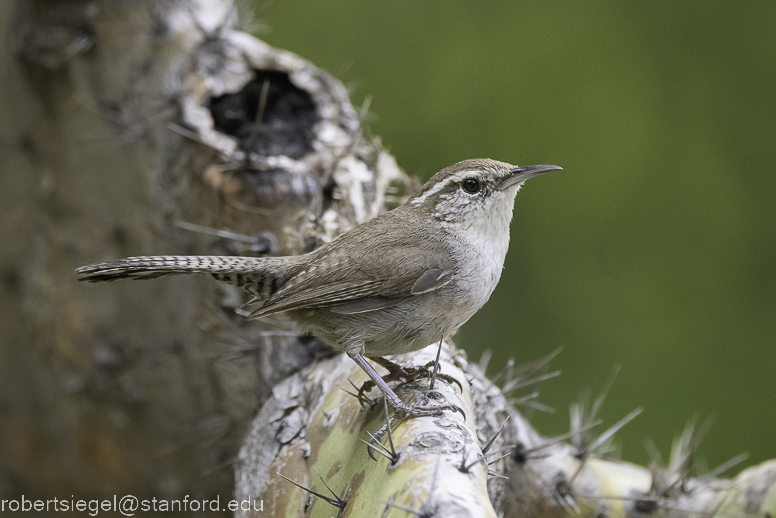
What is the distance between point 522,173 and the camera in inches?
82.1

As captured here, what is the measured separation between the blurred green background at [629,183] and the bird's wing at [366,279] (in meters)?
2.06

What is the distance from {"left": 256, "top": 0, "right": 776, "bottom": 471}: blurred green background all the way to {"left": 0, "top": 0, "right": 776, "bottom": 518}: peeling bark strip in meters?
1.08

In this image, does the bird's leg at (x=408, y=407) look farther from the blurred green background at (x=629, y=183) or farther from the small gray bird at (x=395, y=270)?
the blurred green background at (x=629, y=183)

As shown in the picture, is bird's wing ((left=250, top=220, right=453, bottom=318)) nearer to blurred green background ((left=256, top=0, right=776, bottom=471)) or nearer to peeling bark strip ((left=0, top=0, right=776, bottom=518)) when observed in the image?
peeling bark strip ((left=0, top=0, right=776, bottom=518))

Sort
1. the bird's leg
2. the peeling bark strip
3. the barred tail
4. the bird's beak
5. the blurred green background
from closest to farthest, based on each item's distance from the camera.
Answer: the bird's leg, the barred tail, the bird's beak, the peeling bark strip, the blurred green background

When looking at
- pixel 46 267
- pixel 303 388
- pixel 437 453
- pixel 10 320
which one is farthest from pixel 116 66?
pixel 437 453

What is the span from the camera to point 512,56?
4105mm

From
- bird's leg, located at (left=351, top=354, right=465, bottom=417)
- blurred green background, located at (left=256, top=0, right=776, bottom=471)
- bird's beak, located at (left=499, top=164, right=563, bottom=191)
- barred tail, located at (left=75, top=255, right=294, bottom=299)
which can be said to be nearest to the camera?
bird's leg, located at (left=351, top=354, right=465, bottom=417)

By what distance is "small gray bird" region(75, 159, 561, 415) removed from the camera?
198 cm

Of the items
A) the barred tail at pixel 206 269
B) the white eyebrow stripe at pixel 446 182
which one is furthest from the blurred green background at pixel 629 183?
the barred tail at pixel 206 269

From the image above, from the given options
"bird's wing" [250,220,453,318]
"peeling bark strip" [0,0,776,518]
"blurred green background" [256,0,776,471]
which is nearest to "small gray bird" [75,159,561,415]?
"bird's wing" [250,220,453,318]

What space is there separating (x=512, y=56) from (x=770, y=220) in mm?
1695

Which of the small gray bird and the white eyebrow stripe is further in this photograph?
the white eyebrow stripe

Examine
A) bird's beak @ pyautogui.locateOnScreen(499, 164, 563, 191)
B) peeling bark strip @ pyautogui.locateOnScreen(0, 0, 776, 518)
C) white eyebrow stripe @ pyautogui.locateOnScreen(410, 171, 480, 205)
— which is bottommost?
peeling bark strip @ pyautogui.locateOnScreen(0, 0, 776, 518)
